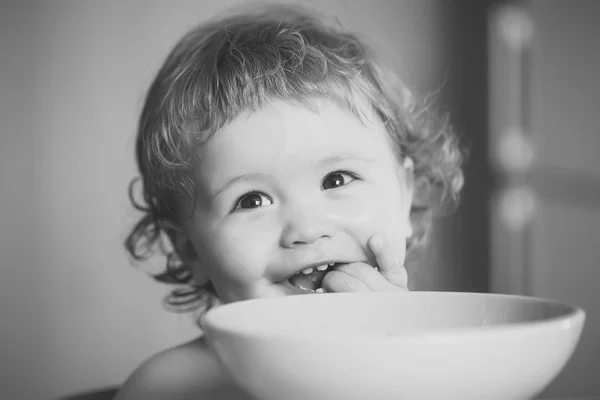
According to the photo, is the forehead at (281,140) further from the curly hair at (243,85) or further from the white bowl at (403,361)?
the white bowl at (403,361)

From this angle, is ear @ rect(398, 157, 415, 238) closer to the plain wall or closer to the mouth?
the mouth

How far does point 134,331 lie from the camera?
2424 mm

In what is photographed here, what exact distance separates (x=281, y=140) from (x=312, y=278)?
7.7 inches

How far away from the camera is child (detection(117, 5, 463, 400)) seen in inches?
34.6

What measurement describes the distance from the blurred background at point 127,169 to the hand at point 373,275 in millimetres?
1398

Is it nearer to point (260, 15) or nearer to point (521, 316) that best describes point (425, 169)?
point (260, 15)

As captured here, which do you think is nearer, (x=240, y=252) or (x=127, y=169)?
(x=240, y=252)

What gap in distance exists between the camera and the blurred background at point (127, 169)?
228 cm

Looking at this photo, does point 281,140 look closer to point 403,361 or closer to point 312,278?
point 312,278

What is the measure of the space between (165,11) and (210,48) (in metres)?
1.41

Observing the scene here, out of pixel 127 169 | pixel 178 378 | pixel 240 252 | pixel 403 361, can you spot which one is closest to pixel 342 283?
pixel 240 252

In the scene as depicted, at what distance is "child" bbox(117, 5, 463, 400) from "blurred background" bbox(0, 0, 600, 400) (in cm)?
123

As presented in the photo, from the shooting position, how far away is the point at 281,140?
0.88 m

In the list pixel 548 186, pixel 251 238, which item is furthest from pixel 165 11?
pixel 251 238
